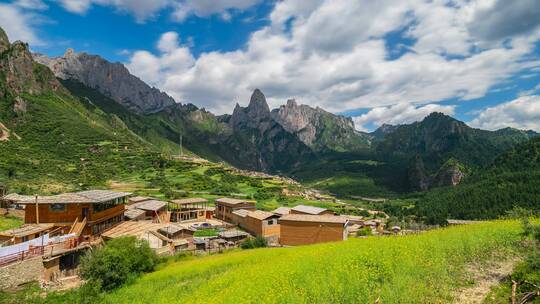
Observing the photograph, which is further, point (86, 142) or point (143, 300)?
point (86, 142)

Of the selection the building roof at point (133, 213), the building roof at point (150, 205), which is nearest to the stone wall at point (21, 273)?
the building roof at point (133, 213)

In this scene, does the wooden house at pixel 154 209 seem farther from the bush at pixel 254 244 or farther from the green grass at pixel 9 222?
the bush at pixel 254 244

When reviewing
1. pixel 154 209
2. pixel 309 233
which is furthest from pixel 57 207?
pixel 309 233

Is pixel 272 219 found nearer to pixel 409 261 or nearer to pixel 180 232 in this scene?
pixel 180 232

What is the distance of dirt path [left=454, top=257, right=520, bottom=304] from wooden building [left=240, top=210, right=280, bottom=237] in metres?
40.8

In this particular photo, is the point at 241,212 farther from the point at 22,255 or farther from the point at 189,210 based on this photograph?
the point at 22,255

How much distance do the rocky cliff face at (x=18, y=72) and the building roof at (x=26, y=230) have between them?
472 ft

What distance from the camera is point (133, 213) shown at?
5284 centimetres

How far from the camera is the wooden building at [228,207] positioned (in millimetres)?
64250

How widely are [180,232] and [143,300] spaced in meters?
27.3

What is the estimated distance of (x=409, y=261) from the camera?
43.6ft

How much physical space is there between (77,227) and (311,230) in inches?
1175

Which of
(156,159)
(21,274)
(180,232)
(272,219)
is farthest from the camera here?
(156,159)

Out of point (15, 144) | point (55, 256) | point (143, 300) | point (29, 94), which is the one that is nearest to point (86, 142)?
point (15, 144)
